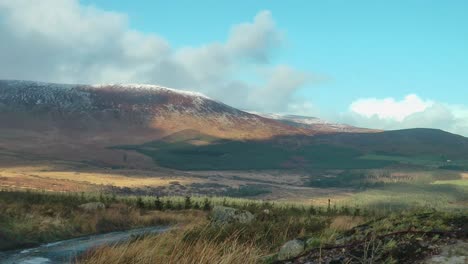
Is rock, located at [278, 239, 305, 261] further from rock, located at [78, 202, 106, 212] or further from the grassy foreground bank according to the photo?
rock, located at [78, 202, 106, 212]

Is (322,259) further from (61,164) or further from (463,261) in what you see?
(61,164)

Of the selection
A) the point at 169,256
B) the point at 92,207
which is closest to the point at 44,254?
the point at 169,256

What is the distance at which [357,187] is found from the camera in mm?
152625

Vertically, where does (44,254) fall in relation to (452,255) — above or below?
below

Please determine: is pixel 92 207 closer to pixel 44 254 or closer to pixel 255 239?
pixel 44 254

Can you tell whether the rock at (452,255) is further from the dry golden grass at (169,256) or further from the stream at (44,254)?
the stream at (44,254)

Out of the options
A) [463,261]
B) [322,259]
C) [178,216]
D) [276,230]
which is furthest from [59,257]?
[178,216]

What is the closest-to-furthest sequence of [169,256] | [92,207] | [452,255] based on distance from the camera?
[452,255] < [169,256] < [92,207]

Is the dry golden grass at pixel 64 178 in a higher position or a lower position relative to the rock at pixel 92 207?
lower

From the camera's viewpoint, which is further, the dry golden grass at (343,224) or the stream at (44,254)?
the stream at (44,254)

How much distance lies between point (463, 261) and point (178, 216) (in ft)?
93.5

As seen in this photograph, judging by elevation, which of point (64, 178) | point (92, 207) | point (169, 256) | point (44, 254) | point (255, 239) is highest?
point (169, 256)

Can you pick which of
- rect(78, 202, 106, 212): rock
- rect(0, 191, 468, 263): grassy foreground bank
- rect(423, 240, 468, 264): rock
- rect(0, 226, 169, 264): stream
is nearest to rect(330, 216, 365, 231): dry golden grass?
rect(0, 191, 468, 263): grassy foreground bank

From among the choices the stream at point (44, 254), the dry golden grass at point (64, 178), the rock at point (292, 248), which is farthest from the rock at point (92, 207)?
the dry golden grass at point (64, 178)
